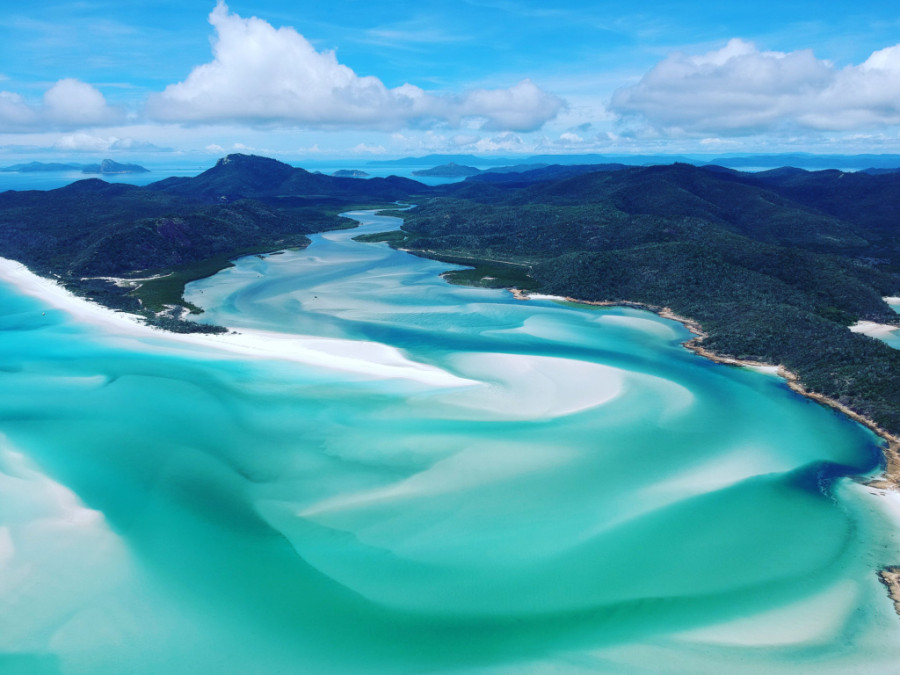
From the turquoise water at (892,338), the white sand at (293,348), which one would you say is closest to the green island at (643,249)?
the white sand at (293,348)

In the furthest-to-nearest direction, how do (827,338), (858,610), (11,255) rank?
(11,255), (827,338), (858,610)

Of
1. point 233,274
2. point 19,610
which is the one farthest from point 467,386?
point 233,274

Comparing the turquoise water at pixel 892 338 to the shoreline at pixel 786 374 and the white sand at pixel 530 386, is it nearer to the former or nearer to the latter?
the shoreline at pixel 786 374

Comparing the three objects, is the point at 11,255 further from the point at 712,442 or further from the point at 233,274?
the point at 712,442

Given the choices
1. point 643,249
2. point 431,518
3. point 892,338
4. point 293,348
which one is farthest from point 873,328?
point 293,348

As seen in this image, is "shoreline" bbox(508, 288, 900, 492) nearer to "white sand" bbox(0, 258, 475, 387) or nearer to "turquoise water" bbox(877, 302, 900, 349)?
"turquoise water" bbox(877, 302, 900, 349)

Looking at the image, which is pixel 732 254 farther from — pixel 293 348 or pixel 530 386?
pixel 293 348

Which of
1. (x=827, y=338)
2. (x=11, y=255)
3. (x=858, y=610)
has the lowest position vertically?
(x=858, y=610)

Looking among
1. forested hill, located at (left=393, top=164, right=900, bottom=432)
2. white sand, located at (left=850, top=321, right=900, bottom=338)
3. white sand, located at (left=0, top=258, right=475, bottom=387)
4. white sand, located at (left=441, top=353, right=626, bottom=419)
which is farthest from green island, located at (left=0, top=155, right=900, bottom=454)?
white sand, located at (left=441, top=353, right=626, bottom=419)
